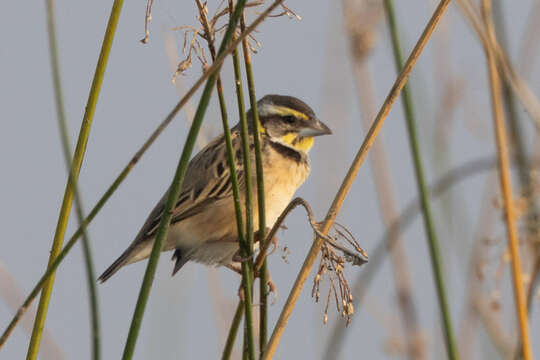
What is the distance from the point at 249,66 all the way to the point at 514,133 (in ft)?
4.28

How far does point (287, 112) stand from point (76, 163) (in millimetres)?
2822

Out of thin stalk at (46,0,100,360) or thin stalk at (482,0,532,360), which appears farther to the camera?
thin stalk at (482,0,532,360)

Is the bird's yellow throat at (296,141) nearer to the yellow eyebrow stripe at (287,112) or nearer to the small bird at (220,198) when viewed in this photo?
the small bird at (220,198)

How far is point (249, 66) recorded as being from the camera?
2.02 meters

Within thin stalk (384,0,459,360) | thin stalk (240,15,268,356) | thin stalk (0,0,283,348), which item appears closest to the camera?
thin stalk (0,0,283,348)

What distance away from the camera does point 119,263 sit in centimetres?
416

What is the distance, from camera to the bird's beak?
4504 mm

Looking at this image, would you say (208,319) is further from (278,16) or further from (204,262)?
(278,16)

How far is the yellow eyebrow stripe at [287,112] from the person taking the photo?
4673mm

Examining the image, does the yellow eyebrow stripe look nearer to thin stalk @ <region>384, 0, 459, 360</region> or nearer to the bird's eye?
the bird's eye

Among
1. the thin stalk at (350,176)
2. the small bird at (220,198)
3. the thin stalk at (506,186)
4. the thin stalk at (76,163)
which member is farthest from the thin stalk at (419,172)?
the small bird at (220,198)

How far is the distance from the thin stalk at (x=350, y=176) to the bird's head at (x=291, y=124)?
7.86 feet

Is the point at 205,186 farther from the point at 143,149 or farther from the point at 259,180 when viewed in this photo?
the point at 143,149

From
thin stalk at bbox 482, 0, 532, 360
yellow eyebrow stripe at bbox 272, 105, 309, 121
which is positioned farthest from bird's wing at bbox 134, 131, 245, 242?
thin stalk at bbox 482, 0, 532, 360
